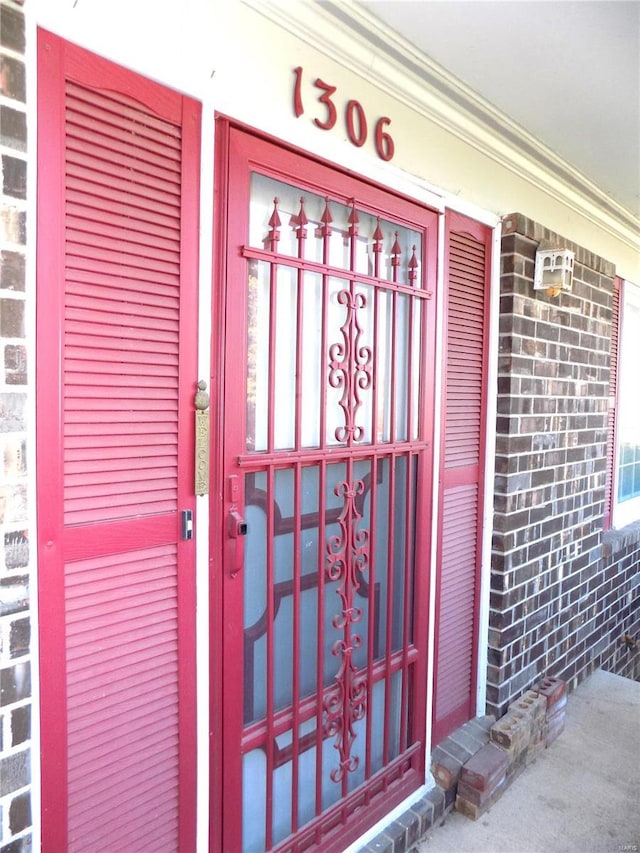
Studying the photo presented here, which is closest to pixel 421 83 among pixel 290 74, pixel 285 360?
pixel 290 74

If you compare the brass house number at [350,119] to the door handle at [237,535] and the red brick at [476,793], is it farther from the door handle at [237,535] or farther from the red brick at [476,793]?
the red brick at [476,793]

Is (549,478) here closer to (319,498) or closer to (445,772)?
(445,772)

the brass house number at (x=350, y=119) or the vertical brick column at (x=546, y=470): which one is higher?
the brass house number at (x=350, y=119)

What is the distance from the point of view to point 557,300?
2797mm

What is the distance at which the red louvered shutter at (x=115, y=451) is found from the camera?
1208mm

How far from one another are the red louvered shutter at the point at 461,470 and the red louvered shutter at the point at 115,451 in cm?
122

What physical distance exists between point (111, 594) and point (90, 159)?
103cm

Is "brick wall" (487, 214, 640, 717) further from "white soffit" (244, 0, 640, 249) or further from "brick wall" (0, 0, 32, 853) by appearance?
"brick wall" (0, 0, 32, 853)

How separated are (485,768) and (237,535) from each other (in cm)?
155

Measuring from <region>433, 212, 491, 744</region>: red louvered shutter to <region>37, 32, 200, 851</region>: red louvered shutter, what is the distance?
122cm

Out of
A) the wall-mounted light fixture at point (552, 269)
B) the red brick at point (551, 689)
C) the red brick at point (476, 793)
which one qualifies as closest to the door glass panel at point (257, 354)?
the wall-mounted light fixture at point (552, 269)

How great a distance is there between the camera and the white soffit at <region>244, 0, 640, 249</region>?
5.25 ft

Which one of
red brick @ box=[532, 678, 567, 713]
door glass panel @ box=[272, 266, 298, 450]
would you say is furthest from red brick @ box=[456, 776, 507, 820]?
door glass panel @ box=[272, 266, 298, 450]

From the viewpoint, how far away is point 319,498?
5.87 ft
